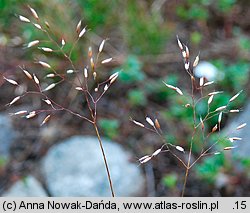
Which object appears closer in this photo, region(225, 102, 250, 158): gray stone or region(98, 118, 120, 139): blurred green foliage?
region(225, 102, 250, 158): gray stone

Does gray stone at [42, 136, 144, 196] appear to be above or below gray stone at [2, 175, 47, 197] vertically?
below

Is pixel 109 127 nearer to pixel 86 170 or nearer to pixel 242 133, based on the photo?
pixel 86 170

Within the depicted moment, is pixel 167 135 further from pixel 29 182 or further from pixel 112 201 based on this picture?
pixel 112 201

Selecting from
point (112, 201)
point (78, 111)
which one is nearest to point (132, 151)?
point (78, 111)

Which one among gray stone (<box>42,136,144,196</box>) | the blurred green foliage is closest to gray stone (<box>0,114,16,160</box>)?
gray stone (<box>42,136,144,196</box>)

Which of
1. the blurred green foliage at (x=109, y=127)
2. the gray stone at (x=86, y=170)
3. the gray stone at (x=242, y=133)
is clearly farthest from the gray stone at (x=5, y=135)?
the gray stone at (x=242, y=133)

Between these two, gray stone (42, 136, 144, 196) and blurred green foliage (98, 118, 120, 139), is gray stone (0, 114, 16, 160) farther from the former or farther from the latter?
blurred green foliage (98, 118, 120, 139)

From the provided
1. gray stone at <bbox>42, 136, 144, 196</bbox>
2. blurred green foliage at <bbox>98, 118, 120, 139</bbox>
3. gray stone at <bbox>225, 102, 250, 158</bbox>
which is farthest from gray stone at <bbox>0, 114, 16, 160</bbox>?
gray stone at <bbox>225, 102, 250, 158</bbox>

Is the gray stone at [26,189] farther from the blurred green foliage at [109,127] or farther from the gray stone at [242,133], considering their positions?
the gray stone at [242,133]
